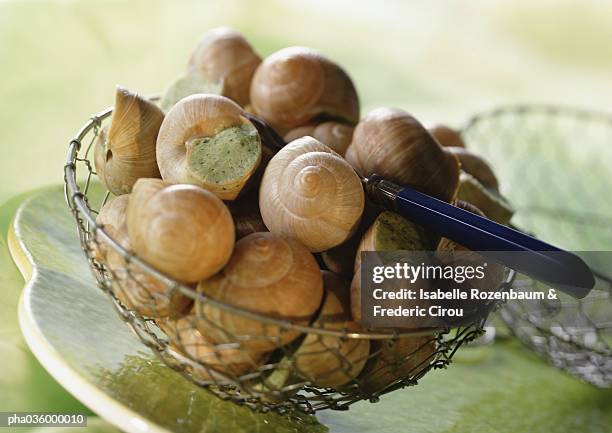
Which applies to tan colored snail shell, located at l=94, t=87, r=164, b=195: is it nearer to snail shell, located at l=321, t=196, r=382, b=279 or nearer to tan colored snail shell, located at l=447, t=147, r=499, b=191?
snail shell, located at l=321, t=196, r=382, b=279

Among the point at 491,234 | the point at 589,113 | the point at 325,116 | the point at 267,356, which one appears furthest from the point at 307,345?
the point at 589,113

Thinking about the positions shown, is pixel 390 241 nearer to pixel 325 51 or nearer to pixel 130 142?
pixel 130 142

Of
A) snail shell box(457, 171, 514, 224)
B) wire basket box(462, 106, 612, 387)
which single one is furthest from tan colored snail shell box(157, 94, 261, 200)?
wire basket box(462, 106, 612, 387)

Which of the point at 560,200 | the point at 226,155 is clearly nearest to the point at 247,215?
the point at 226,155

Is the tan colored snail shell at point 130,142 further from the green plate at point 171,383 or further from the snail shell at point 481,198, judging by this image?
the snail shell at point 481,198

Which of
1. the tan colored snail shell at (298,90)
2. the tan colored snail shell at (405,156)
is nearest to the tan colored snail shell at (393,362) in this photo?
the tan colored snail shell at (405,156)

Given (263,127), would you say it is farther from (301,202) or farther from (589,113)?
(589,113)

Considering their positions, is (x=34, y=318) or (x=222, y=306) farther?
(x=34, y=318)
